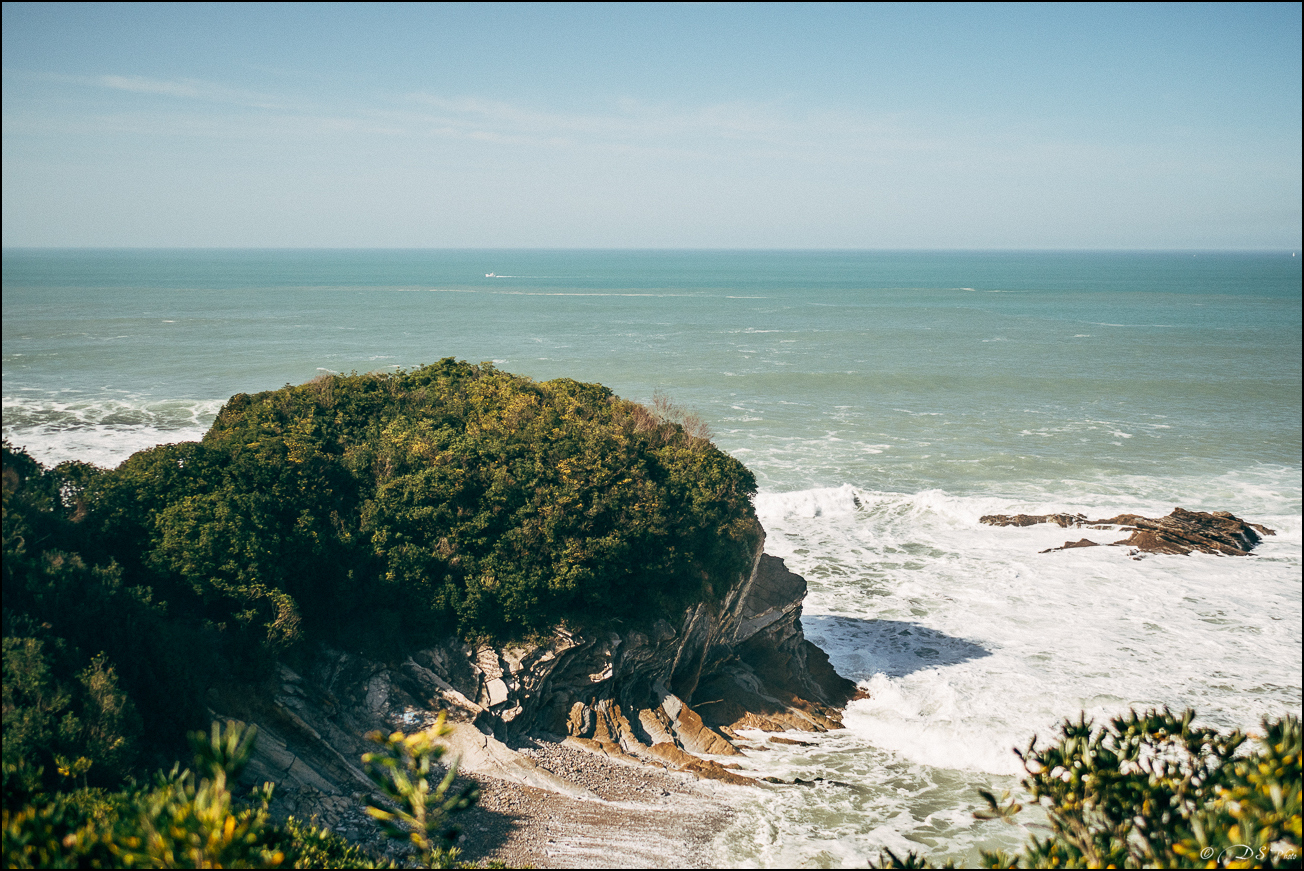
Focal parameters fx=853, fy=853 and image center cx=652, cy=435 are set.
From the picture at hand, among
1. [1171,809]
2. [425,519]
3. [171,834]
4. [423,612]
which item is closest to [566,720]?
[423,612]

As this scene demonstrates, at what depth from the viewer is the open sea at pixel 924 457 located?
21891 millimetres

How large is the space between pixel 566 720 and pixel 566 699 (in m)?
0.48

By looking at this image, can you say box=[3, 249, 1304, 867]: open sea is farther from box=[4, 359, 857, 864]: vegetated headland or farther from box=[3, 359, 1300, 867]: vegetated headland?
box=[4, 359, 857, 864]: vegetated headland

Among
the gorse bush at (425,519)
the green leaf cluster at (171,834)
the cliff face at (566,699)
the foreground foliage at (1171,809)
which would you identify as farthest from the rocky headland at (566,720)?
the foreground foliage at (1171,809)

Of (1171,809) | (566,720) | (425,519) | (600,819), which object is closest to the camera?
(1171,809)

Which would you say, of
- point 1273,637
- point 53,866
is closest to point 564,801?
point 53,866

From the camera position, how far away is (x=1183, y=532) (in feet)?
113

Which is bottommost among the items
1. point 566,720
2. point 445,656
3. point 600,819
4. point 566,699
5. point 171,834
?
point 600,819

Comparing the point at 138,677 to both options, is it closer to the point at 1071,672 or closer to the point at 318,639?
the point at 318,639

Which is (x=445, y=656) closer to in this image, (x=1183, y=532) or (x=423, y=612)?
(x=423, y=612)

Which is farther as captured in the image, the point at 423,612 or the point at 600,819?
the point at 423,612

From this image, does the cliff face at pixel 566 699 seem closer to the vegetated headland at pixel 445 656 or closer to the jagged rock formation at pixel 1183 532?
the vegetated headland at pixel 445 656

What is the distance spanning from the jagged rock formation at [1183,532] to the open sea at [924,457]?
34.8 inches

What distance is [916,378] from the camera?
68.4 meters
